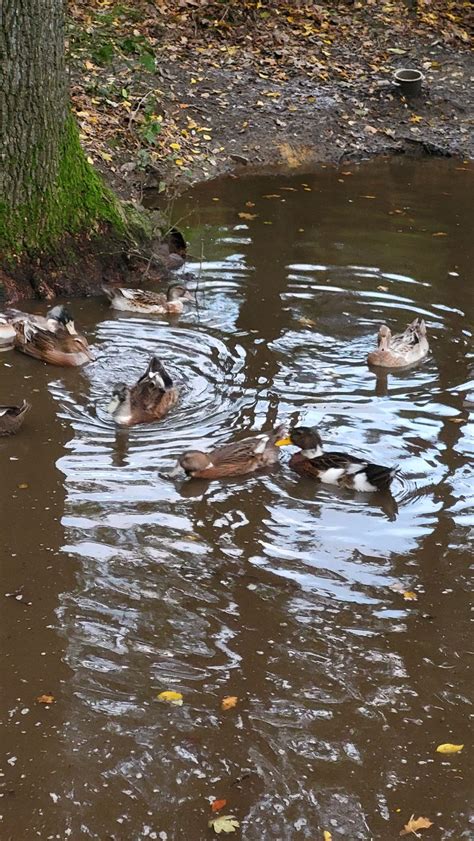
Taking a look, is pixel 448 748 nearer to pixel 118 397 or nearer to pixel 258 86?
pixel 118 397

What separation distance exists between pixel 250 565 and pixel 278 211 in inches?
338

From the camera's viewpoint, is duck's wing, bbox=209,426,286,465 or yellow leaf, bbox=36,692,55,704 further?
duck's wing, bbox=209,426,286,465

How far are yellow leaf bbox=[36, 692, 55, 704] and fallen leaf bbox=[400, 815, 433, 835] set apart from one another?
1.76m

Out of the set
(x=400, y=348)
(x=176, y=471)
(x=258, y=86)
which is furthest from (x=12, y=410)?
(x=258, y=86)

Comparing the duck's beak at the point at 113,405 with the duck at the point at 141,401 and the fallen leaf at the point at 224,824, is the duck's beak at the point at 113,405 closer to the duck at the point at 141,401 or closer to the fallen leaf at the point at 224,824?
the duck at the point at 141,401

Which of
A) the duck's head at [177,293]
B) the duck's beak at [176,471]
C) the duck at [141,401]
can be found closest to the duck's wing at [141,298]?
the duck's head at [177,293]

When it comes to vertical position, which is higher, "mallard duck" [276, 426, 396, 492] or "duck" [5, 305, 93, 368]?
"duck" [5, 305, 93, 368]

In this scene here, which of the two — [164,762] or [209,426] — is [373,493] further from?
[164,762]

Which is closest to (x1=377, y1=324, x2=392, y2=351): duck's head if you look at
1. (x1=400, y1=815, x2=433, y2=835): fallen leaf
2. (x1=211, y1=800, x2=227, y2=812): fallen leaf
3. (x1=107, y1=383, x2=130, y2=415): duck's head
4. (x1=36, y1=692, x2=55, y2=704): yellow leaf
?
(x1=107, y1=383, x2=130, y2=415): duck's head

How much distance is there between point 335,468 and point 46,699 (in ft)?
9.55

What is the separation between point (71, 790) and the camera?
178 inches

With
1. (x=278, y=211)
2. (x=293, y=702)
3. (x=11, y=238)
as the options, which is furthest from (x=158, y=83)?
(x=293, y=702)

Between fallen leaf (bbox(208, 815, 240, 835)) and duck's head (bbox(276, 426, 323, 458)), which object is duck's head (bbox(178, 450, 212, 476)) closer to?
duck's head (bbox(276, 426, 323, 458))

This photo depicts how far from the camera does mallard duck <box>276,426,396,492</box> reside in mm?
7148
